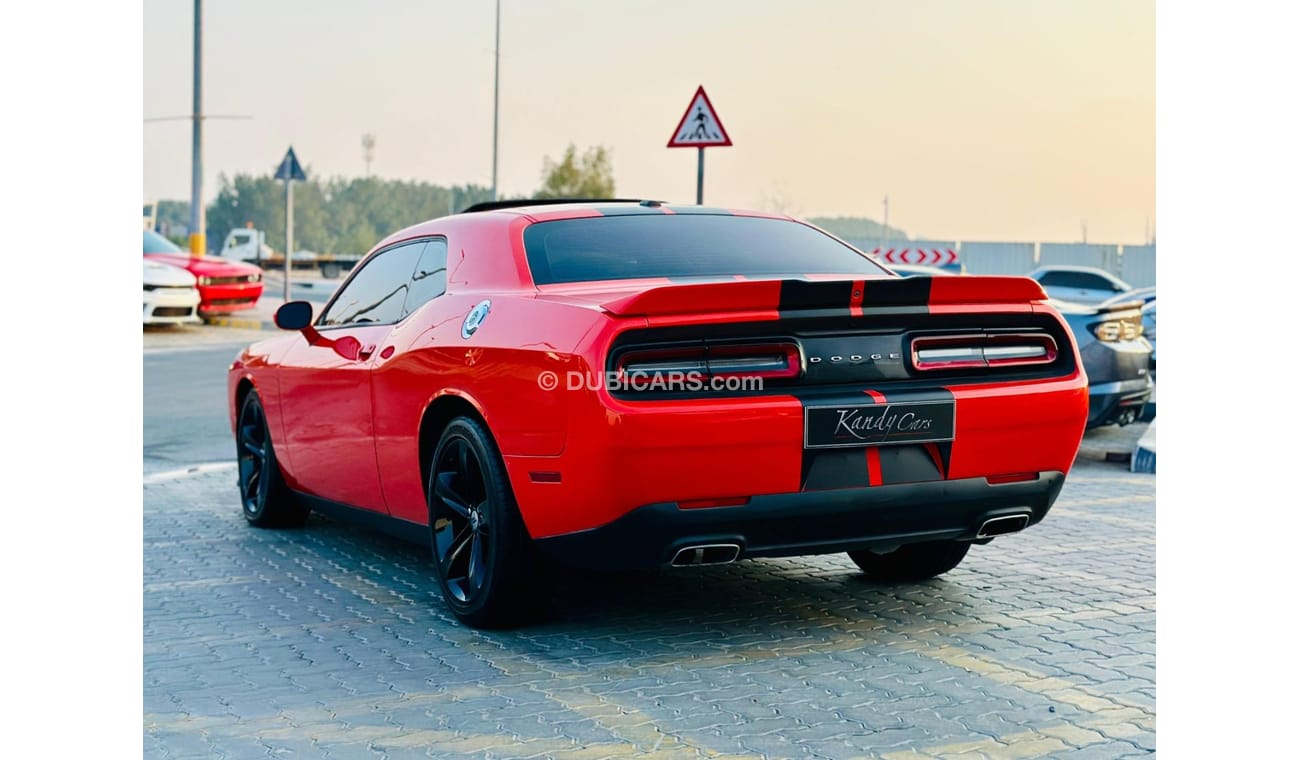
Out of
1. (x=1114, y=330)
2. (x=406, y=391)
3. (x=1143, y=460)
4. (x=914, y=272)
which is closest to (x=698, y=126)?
(x=914, y=272)

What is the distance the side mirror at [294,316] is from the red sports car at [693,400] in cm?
102

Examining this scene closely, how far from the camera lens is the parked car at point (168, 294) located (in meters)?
22.7

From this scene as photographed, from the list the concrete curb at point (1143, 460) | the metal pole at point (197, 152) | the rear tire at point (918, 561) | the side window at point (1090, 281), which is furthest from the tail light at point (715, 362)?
the metal pole at point (197, 152)

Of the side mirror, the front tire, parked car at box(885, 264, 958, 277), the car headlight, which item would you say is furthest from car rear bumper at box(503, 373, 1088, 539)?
the car headlight

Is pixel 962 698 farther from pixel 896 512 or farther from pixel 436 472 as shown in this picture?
pixel 436 472

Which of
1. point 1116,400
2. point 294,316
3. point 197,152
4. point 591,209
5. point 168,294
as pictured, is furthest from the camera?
point 197,152

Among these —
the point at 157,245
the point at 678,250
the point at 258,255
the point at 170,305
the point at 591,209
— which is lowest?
the point at 678,250

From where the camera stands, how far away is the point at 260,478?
768cm

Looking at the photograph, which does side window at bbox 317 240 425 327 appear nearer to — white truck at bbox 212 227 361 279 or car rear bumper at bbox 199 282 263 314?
car rear bumper at bbox 199 282 263 314

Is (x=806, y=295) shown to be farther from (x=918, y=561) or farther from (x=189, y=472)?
(x=189, y=472)

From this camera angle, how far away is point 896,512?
4.75 meters

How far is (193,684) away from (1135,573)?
3833 mm

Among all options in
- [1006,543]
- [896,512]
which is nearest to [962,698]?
[896,512]

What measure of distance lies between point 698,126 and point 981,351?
26.0 feet
